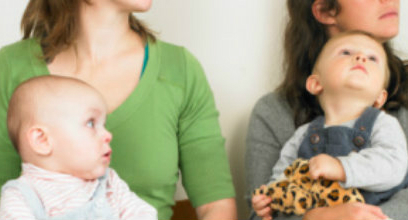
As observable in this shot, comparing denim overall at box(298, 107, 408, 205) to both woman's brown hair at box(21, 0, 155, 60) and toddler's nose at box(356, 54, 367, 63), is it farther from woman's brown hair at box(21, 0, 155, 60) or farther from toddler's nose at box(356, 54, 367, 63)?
woman's brown hair at box(21, 0, 155, 60)

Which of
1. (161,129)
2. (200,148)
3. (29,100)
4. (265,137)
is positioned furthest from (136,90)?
(265,137)

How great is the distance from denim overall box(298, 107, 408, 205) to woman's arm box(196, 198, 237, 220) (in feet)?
0.82

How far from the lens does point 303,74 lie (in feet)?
5.81

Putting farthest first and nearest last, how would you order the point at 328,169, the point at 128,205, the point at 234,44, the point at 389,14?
the point at 234,44, the point at 389,14, the point at 328,169, the point at 128,205

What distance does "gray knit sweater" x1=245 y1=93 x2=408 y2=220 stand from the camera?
1628mm

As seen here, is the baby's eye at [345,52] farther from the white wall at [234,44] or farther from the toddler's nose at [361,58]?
the white wall at [234,44]

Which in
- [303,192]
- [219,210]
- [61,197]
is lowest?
[219,210]

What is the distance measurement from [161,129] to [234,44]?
0.57 m

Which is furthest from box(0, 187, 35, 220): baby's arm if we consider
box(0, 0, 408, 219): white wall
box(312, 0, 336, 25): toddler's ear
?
box(312, 0, 336, 25): toddler's ear

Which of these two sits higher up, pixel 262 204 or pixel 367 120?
pixel 367 120

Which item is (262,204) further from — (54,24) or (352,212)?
(54,24)

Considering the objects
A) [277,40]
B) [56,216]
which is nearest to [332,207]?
[56,216]

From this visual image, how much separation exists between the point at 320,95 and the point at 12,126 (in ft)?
2.53

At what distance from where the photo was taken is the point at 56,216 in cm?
110
